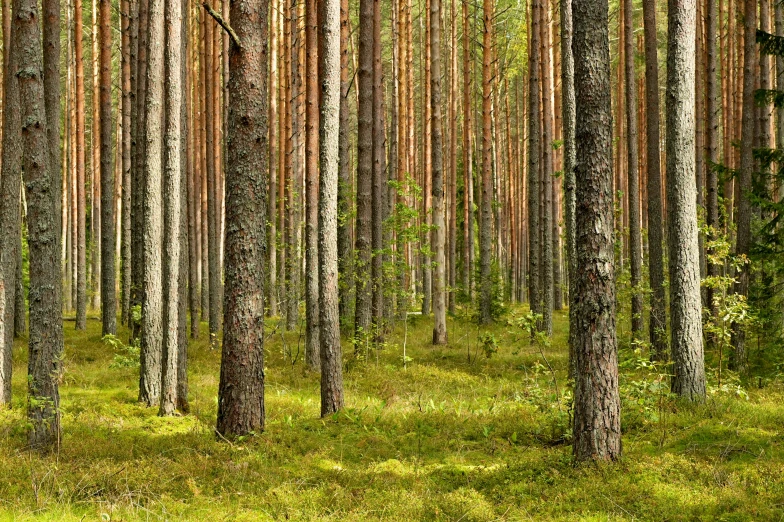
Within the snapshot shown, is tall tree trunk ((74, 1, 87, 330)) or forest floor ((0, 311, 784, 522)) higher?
tall tree trunk ((74, 1, 87, 330))

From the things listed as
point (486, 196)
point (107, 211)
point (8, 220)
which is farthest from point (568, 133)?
point (107, 211)

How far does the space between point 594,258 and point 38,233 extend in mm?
5521

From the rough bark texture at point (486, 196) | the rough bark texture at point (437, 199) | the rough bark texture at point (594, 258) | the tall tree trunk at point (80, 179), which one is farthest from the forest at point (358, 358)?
the tall tree trunk at point (80, 179)

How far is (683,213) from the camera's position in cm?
852

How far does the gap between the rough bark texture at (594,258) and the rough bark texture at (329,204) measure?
337 cm

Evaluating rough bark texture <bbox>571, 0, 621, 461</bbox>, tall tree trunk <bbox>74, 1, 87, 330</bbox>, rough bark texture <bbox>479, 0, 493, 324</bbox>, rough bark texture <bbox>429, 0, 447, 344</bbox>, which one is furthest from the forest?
tall tree trunk <bbox>74, 1, 87, 330</bbox>

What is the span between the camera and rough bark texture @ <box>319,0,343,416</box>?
28.2 ft

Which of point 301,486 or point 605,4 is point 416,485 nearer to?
point 301,486

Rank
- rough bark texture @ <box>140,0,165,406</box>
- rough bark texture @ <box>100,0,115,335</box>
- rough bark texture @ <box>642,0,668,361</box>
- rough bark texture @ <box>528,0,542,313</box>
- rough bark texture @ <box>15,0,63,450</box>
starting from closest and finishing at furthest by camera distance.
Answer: rough bark texture @ <box>15,0,63,450</box>
rough bark texture @ <box>140,0,165,406</box>
rough bark texture @ <box>642,0,668,361</box>
rough bark texture @ <box>100,0,115,335</box>
rough bark texture @ <box>528,0,542,313</box>

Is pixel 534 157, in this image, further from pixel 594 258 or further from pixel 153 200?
pixel 594 258

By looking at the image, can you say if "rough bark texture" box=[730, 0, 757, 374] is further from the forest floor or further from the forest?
the forest floor

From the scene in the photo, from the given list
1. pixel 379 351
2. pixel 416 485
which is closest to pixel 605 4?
pixel 416 485

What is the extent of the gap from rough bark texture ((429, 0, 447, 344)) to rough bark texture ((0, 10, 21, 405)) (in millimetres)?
8145

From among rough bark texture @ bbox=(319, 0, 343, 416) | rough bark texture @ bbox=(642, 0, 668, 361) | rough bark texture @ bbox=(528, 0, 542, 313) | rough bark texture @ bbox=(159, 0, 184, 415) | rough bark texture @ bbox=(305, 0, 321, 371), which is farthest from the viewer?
rough bark texture @ bbox=(528, 0, 542, 313)
